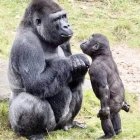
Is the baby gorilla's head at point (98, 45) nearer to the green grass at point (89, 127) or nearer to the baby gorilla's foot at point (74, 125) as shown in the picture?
the green grass at point (89, 127)

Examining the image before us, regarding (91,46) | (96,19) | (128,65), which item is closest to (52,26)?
(91,46)

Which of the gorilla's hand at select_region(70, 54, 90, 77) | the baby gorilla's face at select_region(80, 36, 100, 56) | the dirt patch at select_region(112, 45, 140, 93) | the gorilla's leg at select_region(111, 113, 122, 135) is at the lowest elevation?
the dirt patch at select_region(112, 45, 140, 93)

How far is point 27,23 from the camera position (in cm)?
574

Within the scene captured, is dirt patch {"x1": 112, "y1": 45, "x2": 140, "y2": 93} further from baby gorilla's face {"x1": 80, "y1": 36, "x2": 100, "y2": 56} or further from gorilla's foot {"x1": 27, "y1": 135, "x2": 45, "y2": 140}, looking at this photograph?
baby gorilla's face {"x1": 80, "y1": 36, "x2": 100, "y2": 56}

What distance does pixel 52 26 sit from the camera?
5.65 metres

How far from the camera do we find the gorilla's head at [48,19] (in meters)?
5.62

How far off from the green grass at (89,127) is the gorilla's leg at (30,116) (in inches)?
4.6

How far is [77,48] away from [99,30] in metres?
0.96

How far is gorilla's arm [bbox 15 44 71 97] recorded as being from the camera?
545 centimetres

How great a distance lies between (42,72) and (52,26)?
508 millimetres

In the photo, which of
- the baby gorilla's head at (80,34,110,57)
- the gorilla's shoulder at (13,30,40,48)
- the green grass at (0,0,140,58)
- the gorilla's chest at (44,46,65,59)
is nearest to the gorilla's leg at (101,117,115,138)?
the baby gorilla's head at (80,34,110,57)

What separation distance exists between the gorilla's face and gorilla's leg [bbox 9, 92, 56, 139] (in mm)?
633

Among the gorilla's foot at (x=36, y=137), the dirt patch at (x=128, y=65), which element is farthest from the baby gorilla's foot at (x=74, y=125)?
the dirt patch at (x=128, y=65)

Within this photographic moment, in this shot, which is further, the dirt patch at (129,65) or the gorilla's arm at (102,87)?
the dirt patch at (129,65)
